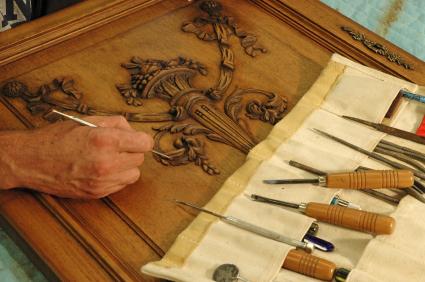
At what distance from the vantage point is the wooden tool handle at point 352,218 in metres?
0.90

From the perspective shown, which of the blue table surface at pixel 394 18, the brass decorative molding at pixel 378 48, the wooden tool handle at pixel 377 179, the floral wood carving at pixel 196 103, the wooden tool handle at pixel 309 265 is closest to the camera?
the wooden tool handle at pixel 309 265

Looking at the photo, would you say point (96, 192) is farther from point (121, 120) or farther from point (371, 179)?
point (371, 179)

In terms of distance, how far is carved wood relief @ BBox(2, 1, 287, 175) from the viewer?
3.50 ft

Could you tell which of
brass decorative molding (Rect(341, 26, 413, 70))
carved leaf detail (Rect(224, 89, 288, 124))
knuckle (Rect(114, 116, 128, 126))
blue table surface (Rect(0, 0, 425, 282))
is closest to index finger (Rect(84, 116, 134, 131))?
knuckle (Rect(114, 116, 128, 126))

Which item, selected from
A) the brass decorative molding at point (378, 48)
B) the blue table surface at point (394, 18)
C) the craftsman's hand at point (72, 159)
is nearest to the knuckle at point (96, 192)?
the craftsman's hand at point (72, 159)

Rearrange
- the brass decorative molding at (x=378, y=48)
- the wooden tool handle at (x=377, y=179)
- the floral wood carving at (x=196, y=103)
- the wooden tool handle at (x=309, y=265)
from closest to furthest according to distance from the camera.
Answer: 1. the wooden tool handle at (x=309, y=265)
2. the wooden tool handle at (x=377, y=179)
3. the floral wood carving at (x=196, y=103)
4. the brass decorative molding at (x=378, y=48)

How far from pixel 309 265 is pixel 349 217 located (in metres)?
0.10

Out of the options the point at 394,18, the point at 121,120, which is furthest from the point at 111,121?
the point at 394,18

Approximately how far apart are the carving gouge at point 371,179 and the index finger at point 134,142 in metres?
0.29

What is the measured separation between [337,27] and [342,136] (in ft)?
1.10

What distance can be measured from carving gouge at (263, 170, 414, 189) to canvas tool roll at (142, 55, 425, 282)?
18 millimetres

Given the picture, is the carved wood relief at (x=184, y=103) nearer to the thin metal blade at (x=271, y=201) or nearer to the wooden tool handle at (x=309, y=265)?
the thin metal blade at (x=271, y=201)

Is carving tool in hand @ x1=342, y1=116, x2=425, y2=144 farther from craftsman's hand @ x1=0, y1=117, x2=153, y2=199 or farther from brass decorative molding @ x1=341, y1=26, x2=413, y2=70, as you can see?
craftsman's hand @ x1=0, y1=117, x2=153, y2=199

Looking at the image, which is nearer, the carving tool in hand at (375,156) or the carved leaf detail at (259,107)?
the carving tool in hand at (375,156)
